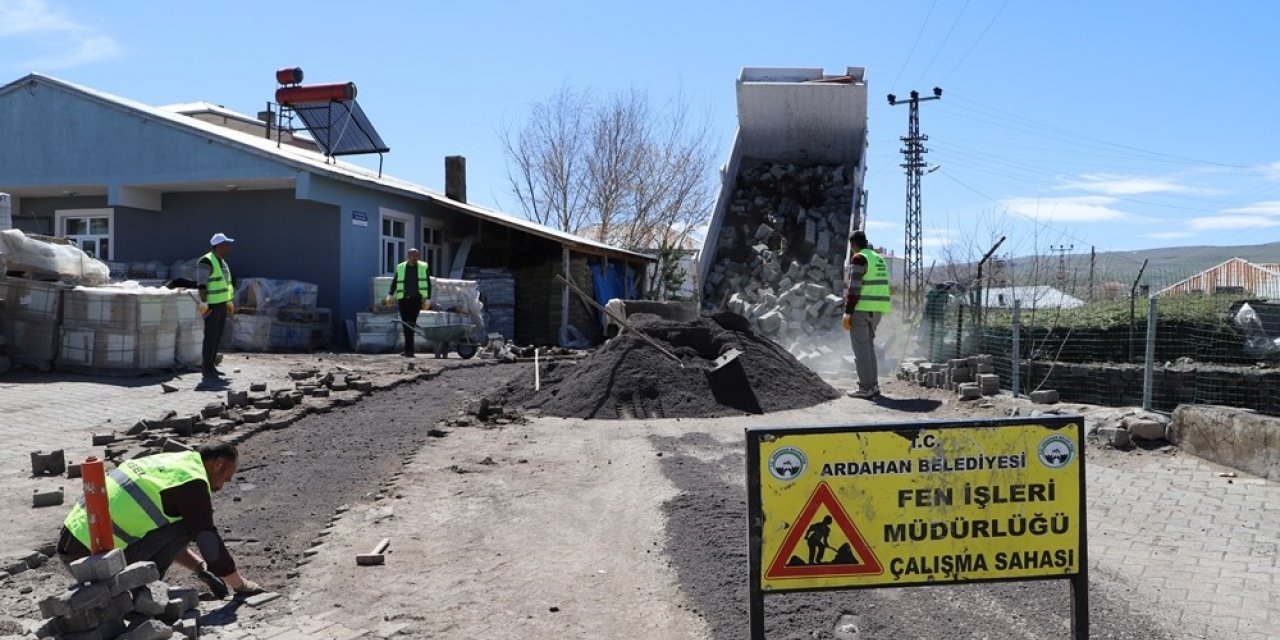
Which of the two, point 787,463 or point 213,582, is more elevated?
point 787,463

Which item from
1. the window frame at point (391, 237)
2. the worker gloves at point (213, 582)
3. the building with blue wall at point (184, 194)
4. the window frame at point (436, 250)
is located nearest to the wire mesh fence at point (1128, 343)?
the worker gloves at point (213, 582)

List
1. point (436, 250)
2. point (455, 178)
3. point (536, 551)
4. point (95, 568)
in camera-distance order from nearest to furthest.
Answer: point (95, 568) < point (536, 551) < point (436, 250) < point (455, 178)

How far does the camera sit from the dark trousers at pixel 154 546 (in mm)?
4781

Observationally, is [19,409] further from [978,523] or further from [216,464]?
[978,523]

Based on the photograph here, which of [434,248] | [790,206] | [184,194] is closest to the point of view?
[790,206]

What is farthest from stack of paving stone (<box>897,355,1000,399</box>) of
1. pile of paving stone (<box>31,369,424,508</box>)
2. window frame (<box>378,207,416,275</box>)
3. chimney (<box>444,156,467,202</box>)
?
chimney (<box>444,156,467,202</box>)

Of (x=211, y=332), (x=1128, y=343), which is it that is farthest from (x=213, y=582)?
(x=1128, y=343)

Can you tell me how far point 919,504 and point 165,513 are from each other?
11.4ft

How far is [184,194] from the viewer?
71.0 feet

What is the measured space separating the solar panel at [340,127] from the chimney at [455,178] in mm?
2101

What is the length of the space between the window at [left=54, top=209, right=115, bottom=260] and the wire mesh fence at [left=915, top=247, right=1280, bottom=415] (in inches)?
677

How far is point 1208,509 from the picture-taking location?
7055 millimetres

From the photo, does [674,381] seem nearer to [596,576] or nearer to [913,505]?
[596,576]

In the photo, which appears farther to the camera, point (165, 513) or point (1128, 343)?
point (1128, 343)
